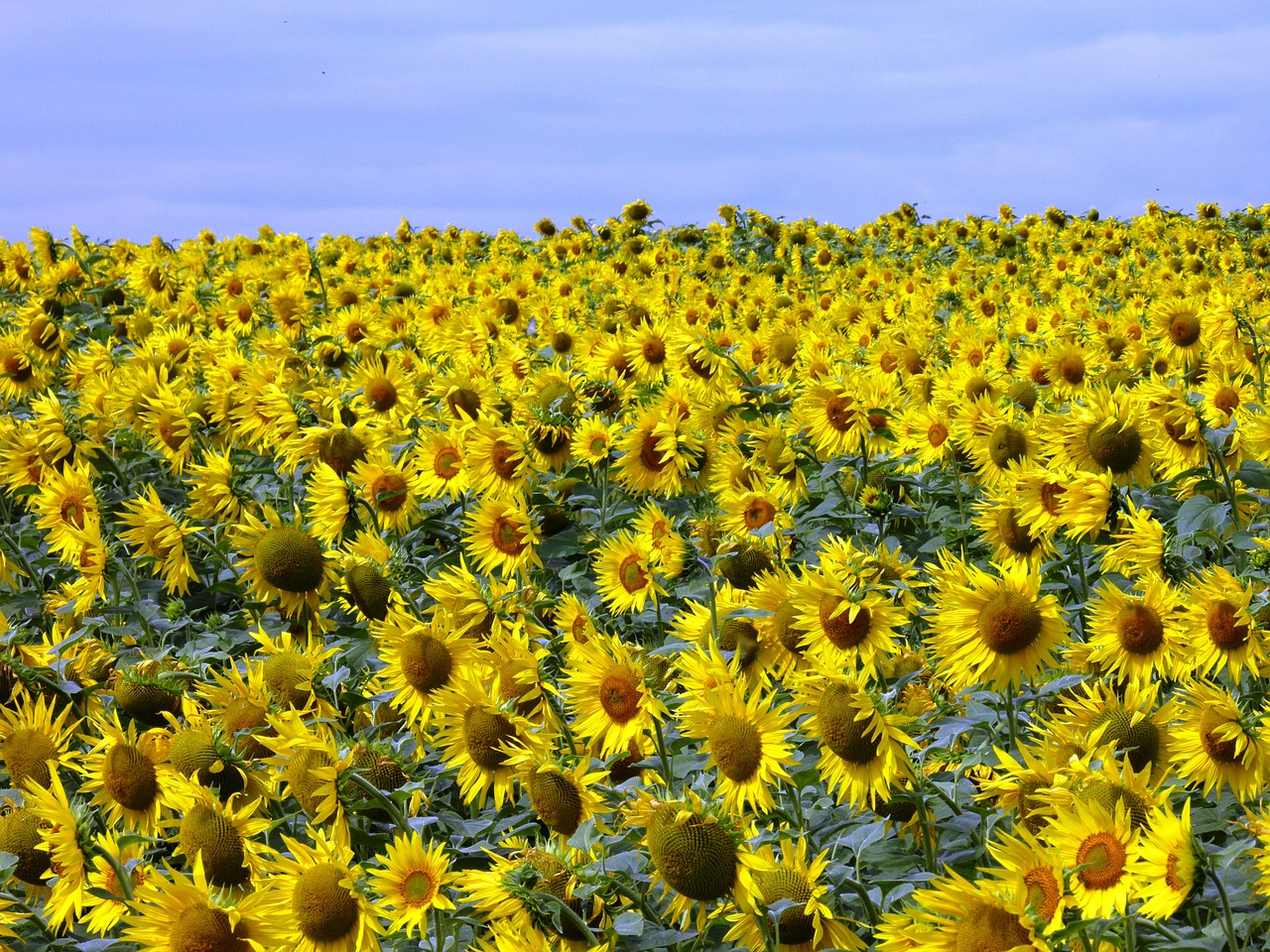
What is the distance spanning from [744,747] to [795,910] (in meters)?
0.37

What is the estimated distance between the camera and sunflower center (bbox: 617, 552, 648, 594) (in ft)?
15.5

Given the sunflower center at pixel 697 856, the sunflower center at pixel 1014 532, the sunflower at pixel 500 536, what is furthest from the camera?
the sunflower at pixel 500 536

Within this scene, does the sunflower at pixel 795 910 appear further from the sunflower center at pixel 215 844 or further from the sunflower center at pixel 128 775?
the sunflower center at pixel 128 775

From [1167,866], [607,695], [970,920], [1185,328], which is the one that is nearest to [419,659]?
[607,695]

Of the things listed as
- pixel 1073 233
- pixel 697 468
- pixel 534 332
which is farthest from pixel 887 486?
pixel 1073 233

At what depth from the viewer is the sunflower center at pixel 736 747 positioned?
2.90 m

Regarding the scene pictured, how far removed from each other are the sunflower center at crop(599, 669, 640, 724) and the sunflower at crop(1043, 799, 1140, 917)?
1.23 m

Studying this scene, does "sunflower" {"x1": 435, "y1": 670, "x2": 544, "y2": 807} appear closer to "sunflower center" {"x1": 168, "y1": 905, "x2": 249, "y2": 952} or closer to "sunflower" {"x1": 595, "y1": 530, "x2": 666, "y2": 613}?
"sunflower center" {"x1": 168, "y1": 905, "x2": 249, "y2": 952}

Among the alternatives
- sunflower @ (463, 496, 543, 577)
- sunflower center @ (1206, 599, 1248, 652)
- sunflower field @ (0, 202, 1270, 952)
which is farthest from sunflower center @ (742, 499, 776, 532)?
sunflower center @ (1206, 599, 1248, 652)

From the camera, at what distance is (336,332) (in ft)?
29.3

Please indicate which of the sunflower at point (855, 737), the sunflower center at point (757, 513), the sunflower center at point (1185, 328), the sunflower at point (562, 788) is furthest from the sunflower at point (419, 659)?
the sunflower center at point (1185, 328)

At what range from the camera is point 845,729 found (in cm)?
293

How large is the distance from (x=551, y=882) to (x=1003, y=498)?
2.53 m

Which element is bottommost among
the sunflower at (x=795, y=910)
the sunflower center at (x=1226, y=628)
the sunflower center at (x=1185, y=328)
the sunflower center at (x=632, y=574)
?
the sunflower at (x=795, y=910)
